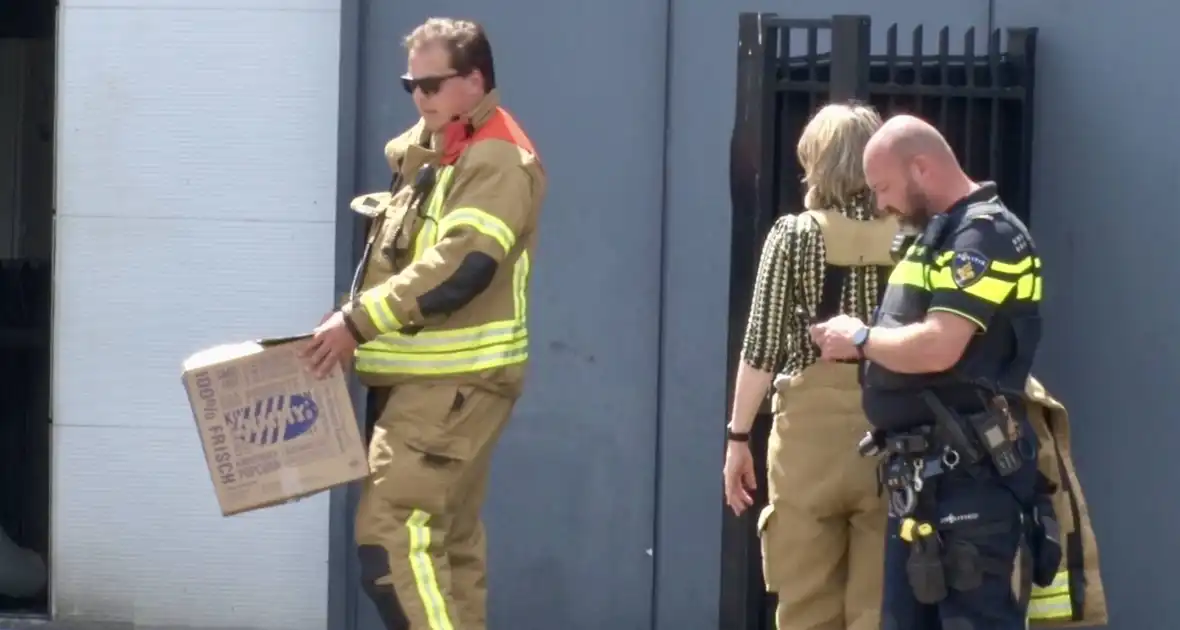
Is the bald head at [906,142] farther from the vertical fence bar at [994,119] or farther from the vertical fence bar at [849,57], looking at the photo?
the vertical fence bar at [994,119]

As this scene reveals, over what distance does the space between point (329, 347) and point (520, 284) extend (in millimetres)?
548

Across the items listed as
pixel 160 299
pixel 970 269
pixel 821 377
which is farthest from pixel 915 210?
pixel 160 299

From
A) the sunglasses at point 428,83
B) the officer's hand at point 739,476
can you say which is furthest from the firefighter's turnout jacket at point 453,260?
the officer's hand at point 739,476

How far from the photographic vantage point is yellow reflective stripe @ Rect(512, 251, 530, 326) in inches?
193

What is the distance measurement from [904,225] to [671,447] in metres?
2.05

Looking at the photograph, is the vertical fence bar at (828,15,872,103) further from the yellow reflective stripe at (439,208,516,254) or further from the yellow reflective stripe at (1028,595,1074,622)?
the yellow reflective stripe at (1028,595,1074,622)

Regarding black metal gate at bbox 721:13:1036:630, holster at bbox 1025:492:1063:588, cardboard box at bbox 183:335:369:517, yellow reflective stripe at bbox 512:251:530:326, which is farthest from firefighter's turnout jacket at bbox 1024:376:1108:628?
cardboard box at bbox 183:335:369:517

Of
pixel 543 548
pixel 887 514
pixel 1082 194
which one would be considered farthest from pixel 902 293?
pixel 543 548

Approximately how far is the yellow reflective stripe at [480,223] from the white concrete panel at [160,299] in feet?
5.85

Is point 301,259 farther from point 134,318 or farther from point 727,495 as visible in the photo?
point 727,495

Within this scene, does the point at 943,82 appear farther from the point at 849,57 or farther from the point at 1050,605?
the point at 1050,605

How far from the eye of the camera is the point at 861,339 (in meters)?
4.30

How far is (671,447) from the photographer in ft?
20.7

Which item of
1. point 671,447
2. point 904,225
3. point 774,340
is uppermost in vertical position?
point 904,225
